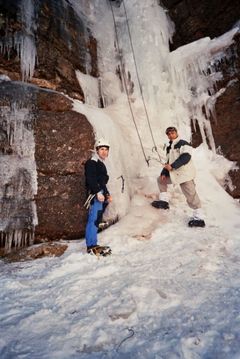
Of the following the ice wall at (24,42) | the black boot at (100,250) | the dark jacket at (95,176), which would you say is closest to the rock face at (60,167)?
the dark jacket at (95,176)

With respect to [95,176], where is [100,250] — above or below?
below

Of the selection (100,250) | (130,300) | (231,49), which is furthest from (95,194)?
(231,49)

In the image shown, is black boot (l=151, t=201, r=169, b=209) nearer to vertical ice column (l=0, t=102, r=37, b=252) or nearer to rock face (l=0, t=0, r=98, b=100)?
vertical ice column (l=0, t=102, r=37, b=252)

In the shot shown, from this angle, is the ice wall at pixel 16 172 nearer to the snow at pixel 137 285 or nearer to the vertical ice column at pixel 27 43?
the snow at pixel 137 285

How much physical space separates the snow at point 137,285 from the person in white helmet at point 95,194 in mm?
228

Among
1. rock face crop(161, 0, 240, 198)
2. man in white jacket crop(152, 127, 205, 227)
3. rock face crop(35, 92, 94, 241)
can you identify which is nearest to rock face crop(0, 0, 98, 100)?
rock face crop(35, 92, 94, 241)

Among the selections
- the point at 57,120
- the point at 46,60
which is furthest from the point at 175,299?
the point at 46,60

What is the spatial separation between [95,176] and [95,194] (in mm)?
336

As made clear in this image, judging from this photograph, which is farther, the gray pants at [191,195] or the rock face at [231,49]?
the rock face at [231,49]

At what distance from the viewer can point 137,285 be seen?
10.7 feet

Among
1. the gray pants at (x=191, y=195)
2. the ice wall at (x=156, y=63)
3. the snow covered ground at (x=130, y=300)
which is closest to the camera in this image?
the snow covered ground at (x=130, y=300)

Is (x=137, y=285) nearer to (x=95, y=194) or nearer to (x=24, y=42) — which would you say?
(x=95, y=194)

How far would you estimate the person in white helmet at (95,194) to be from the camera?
14.9 ft

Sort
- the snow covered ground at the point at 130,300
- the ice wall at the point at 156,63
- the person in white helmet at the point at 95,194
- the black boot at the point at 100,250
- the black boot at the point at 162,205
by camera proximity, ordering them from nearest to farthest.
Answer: the snow covered ground at the point at 130,300 → the black boot at the point at 100,250 → the person in white helmet at the point at 95,194 → the black boot at the point at 162,205 → the ice wall at the point at 156,63
